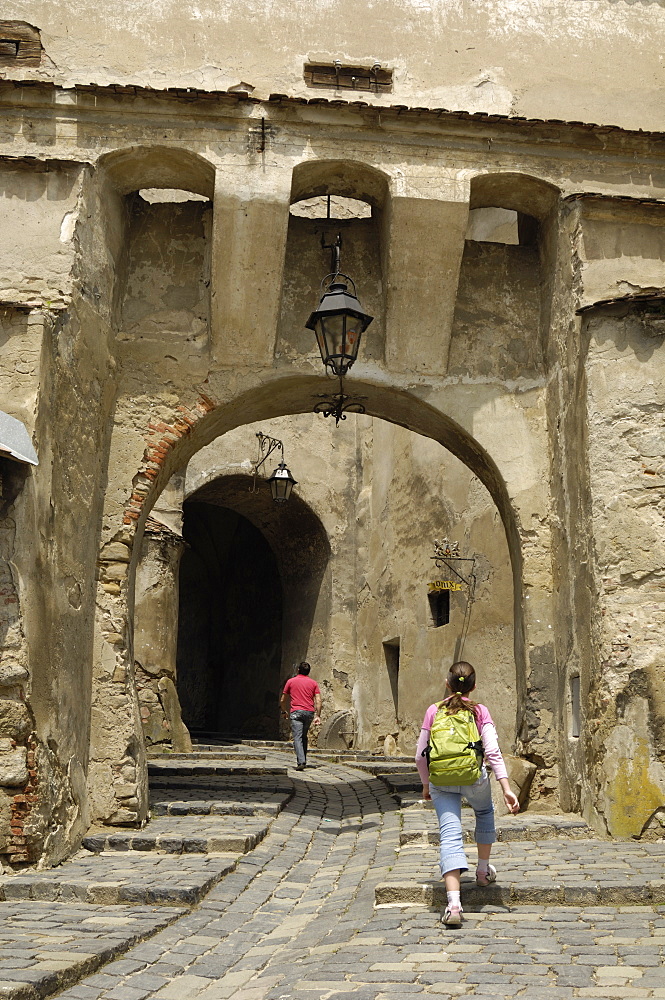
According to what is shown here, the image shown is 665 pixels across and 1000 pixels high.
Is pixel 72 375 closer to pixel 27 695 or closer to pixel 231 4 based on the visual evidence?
pixel 27 695

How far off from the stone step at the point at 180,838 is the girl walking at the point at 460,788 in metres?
2.17

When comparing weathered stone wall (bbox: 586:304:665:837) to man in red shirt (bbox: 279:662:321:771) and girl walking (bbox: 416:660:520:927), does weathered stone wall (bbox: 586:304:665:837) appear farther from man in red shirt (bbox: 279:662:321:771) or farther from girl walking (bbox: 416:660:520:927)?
man in red shirt (bbox: 279:662:321:771)

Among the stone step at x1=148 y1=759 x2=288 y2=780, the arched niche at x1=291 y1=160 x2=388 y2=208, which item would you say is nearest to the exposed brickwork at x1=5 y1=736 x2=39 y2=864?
the stone step at x1=148 y1=759 x2=288 y2=780

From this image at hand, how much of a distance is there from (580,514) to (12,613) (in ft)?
12.9

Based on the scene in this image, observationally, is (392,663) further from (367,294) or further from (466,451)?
(367,294)

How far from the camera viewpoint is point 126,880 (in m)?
5.63

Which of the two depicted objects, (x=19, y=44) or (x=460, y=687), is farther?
(x=19, y=44)

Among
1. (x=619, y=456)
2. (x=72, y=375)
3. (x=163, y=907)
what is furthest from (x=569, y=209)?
(x=163, y=907)

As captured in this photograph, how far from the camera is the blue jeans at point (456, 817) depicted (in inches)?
184

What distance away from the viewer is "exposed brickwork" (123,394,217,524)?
7.73 meters

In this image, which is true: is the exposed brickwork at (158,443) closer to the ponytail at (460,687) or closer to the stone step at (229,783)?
the stone step at (229,783)

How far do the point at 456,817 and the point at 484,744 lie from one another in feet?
1.26

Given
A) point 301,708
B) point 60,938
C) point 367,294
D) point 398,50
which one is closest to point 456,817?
point 60,938

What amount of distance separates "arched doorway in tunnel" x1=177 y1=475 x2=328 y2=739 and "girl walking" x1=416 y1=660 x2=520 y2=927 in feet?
42.2
